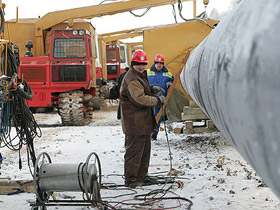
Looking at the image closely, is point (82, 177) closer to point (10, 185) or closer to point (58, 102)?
point (10, 185)

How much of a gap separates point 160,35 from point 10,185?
194 inches

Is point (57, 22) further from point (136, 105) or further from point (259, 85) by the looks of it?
point (259, 85)

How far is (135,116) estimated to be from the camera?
5.02m

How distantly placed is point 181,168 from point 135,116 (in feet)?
4.73

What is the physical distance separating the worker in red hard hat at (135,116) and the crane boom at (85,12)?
8131mm

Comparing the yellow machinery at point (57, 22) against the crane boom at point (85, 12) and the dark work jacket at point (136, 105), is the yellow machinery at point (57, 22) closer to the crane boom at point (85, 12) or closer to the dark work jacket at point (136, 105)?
the crane boom at point (85, 12)

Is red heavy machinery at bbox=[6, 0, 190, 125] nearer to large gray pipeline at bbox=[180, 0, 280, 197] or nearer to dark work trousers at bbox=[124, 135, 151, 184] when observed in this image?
dark work trousers at bbox=[124, 135, 151, 184]

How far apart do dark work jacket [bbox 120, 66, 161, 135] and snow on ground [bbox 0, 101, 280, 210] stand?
2.48 ft

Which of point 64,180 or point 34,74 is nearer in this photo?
point 64,180

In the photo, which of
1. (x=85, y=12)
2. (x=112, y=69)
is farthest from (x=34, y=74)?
(x=112, y=69)

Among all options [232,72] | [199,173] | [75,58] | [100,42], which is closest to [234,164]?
[199,173]

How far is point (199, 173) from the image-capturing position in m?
5.64

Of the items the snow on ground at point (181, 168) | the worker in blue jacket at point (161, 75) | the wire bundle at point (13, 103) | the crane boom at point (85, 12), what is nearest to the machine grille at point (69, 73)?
the crane boom at point (85, 12)

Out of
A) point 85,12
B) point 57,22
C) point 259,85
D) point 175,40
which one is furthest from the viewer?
point 85,12
